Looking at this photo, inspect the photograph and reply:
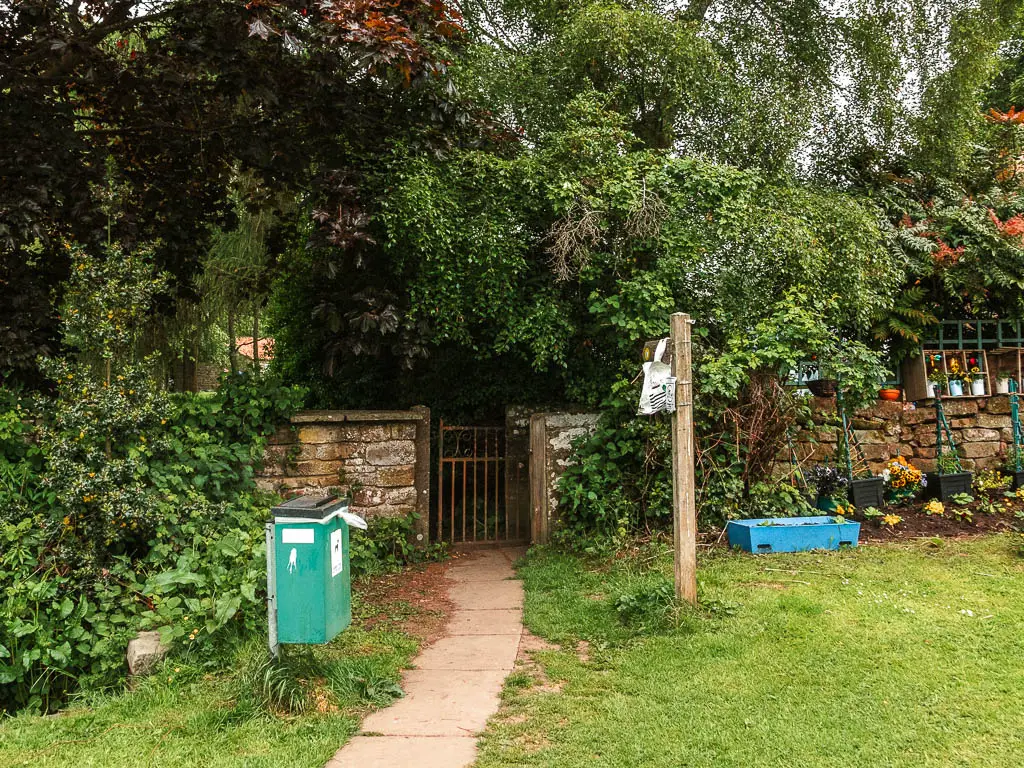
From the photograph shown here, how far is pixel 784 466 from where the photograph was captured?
310 inches

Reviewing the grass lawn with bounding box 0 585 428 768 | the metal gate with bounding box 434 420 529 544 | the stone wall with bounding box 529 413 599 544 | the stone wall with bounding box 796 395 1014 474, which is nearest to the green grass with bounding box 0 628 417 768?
the grass lawn with bounding box 0 585 428 768

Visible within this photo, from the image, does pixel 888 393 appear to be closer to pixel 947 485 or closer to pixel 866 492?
pixel 947 485

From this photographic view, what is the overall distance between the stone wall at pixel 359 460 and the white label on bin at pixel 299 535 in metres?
3.05

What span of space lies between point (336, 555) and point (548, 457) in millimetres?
4032

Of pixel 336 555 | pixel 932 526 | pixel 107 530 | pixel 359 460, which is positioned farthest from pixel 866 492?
pixel 107 530

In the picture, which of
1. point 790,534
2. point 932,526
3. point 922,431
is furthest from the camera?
point 922,431

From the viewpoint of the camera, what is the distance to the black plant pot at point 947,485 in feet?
27.6

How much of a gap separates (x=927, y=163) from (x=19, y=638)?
34.3ft

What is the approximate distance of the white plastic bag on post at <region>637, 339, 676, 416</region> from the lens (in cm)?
488

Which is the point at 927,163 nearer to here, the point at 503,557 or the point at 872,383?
the point at 872,383

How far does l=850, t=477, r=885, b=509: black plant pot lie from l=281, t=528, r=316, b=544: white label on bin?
6.09 m

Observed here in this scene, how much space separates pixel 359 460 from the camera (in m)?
7.15

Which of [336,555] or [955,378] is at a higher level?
[955,378]

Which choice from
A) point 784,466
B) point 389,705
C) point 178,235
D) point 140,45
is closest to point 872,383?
point 784,466
